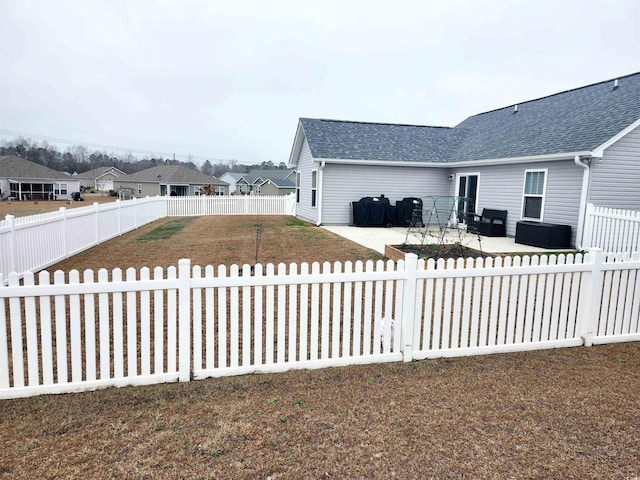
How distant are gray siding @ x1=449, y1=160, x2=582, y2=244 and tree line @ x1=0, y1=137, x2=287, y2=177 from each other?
6898cm

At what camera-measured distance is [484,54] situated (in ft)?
68.2

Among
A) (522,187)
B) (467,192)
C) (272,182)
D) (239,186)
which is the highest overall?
(272,182)

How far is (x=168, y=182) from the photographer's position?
139 ft

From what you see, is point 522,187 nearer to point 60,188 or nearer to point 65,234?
point 65,234

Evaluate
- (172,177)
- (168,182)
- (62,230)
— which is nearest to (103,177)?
(172,177)

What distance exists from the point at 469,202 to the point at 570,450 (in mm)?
13846

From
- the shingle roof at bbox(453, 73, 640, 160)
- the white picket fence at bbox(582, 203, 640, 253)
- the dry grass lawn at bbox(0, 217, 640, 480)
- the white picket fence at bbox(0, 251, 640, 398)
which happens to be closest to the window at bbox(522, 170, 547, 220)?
the shingle roof at bbox(453, 73, 640, 160)

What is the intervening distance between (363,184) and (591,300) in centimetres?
1232

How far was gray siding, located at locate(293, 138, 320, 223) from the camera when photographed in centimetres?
1733

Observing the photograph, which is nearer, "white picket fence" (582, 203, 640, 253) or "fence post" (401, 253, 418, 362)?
"fence post" (401, 253, 418, 362)

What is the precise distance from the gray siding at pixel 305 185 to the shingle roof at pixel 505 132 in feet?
3.87

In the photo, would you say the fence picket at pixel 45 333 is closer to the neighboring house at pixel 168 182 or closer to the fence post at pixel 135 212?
the fence post at pixel 135 212

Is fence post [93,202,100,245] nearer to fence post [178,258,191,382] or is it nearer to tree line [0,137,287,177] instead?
fence post [178,258,191,382]

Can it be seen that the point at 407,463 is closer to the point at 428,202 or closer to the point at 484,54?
the point at 428,202
